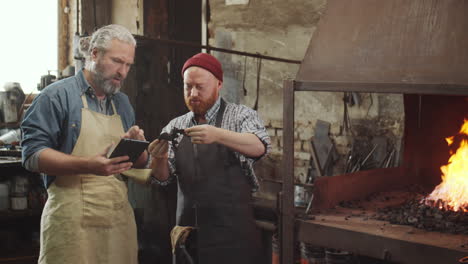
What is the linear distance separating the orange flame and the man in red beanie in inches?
50.7

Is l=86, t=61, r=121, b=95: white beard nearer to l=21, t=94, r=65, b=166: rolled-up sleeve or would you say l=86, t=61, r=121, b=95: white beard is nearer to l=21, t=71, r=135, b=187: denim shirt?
l=21, t=71, r=135, b=187: denim shirt

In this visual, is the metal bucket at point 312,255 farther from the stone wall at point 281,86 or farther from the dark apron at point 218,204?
the stone wall at point 281,86

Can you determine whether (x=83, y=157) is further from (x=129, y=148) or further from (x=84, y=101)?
(x=84, y=101)

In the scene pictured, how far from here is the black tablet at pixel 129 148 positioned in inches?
116

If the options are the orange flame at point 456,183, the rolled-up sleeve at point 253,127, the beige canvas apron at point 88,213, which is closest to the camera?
the beige canvas apron at point 88,213

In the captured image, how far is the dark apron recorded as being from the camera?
3400 mm

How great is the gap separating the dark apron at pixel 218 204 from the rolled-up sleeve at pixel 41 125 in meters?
0.82

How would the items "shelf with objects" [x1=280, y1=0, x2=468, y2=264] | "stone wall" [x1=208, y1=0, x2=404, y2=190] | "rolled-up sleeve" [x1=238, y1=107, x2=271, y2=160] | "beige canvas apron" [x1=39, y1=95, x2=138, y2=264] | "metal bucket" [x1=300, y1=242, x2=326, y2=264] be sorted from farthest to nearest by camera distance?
"stone wall" [x1=208, y1=0, x2=404, y2=190]
"metal bucket" [x1=300, y1=242, x2=326, y2=264]
"rolled-up sleeve" [x1=238, y1=107, x2=271, y2=160]
"beige canvas apron" [x1=39, y1=95, x2=138, y2=264]
"shelf with objects" [x1=280, y1=0, x2=468, y2=264]

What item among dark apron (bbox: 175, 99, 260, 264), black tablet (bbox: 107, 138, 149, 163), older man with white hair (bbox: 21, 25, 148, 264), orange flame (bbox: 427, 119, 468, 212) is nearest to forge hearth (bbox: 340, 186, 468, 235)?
orange flame (bbox: 427, 119, 468, 212)

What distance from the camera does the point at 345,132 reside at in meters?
5.54

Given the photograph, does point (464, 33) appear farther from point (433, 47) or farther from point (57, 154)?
point (57, 154)

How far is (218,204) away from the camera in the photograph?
3410 mm

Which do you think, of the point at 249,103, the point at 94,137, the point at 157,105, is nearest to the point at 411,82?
the point at 94,137

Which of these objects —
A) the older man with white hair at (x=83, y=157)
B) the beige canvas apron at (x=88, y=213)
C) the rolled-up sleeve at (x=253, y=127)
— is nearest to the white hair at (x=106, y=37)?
the older man with white hair at (x=83, y=157)
